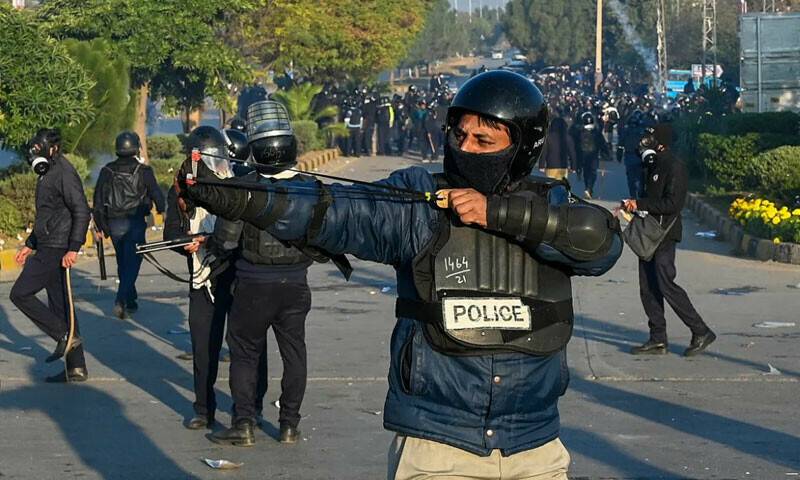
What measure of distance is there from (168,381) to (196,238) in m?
2.45

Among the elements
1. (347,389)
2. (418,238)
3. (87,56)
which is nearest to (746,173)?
(87,56)

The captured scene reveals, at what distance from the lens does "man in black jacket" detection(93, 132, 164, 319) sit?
12547 mm

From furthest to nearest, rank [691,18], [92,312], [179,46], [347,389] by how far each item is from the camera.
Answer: [691,18]
[179,46]
[92,312]
[347,389]

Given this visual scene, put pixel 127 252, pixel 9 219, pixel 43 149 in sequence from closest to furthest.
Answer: pixel 43 149, pixel 127 252, pixel 9 219

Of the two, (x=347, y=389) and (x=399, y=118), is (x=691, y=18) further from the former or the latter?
(x=347, y=389)

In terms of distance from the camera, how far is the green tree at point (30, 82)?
17328 millimetres

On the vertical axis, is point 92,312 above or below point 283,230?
below

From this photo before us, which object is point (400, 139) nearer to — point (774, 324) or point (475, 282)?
point (774, 324)

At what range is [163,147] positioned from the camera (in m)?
29.1

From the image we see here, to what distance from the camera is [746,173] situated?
22.0 meters

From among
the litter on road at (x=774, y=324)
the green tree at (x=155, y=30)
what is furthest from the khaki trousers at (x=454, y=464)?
the green tree at (x=155, y=30)

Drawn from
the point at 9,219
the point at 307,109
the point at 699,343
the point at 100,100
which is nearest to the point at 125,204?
the point at 699,343

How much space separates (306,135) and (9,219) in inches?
748

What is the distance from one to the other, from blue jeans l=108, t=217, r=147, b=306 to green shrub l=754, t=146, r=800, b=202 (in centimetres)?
924
